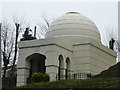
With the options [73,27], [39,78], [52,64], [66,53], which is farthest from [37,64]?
[39,78]

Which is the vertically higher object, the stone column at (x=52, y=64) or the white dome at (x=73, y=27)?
the white dome at (x=73, y=27)

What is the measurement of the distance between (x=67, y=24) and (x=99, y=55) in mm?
4187

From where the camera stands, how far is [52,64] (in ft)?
68.4

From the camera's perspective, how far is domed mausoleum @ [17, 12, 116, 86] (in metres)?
21.4

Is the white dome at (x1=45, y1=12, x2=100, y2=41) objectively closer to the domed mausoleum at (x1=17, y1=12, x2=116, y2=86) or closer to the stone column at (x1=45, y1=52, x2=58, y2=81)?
the domed mausoleum at (x1=17, y1=12, x2=116, y2=86)

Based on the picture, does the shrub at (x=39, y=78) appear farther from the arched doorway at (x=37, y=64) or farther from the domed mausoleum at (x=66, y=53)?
the arched doorway at (x=37, y=64)

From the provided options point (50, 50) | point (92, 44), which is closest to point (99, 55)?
point (92, 44)

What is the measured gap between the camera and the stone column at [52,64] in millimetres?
20702

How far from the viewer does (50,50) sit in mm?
21312

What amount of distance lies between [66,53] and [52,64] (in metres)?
2.45

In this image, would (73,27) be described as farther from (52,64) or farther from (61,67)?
(52,64)

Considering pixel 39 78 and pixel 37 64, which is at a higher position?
pixel 37 64

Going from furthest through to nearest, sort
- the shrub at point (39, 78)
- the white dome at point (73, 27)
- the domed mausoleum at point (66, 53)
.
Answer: the white dome at point (73, 27) → the domed mausoleum at point (66, 53) → the shrub at point (39, 78)

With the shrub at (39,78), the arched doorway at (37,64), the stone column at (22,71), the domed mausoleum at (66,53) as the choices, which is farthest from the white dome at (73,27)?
the shrub at (39,78)
